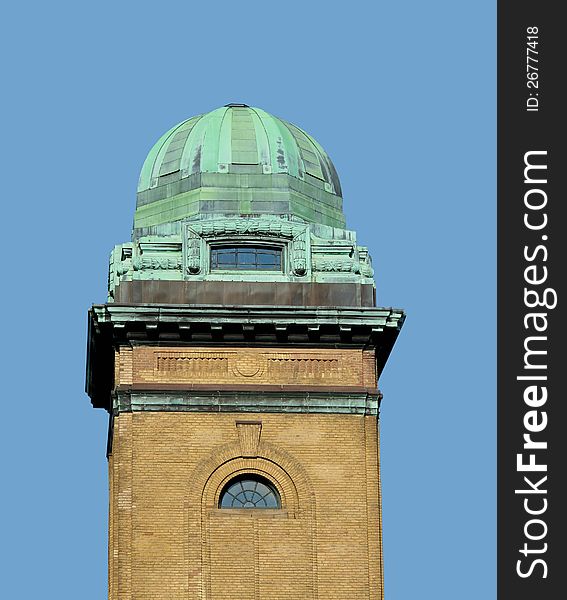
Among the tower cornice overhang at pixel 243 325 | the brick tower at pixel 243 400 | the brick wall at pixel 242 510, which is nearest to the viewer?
the brick wall at pixel 242 510

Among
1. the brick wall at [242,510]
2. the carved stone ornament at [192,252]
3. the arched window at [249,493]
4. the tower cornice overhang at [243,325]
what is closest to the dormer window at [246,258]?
the carved stone ornament at [192,252]

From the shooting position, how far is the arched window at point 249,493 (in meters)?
48.8

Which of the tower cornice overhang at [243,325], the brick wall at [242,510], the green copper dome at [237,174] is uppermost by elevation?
the green copper dome at [237,174]

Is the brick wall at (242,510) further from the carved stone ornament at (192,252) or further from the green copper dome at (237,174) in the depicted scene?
the green copper dome at (237,174)

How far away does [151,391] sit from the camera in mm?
48906

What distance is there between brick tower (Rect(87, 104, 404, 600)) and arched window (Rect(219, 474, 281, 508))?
0.12 ft

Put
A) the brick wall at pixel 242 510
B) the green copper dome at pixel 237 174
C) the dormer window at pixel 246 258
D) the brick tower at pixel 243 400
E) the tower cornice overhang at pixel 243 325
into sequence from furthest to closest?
the green copper dome at pixel 237 174, the dormer window at pixel 246 258, the tower cornice overhang at pixel 243 325, the brick tower at pixel 243 400, the brick wall at pixel 242 510

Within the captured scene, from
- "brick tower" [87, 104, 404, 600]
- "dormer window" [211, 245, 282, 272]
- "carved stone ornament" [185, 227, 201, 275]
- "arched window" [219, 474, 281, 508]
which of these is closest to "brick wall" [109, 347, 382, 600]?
"brick tower" [87, 104, 404, 600]

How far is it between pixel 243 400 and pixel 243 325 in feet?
6.17

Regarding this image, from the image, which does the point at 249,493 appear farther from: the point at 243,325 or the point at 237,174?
the point at 237,174

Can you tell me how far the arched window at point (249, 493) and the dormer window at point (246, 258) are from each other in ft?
18.3

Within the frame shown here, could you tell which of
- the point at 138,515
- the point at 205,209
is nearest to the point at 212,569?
the point at 138,515

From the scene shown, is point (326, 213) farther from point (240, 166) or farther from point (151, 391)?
point (151, 391)

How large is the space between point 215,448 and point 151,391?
2135 millimetres
